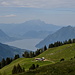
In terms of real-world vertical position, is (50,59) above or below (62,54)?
below

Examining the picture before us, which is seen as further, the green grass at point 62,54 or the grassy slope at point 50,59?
the green grass at point 62,54

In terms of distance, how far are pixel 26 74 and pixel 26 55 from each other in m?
118

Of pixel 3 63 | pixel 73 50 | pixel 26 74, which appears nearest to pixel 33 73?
pixel 26 74

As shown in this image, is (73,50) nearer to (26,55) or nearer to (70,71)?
(26,55)

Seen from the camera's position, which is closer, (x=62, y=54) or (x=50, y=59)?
(x=50, y=59)

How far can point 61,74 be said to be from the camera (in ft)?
105

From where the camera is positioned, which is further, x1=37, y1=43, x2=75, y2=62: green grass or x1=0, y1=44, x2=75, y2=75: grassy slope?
x1=37, y1=43, x2=75, y2=62: green grass

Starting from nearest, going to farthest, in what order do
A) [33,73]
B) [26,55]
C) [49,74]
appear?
1. [49,74]
2. [33,73]
3. [26,55]

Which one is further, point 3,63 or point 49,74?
point 3,63

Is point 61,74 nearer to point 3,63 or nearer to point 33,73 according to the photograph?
point 33,73

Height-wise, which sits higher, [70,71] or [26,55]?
[26,55]

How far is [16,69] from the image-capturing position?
187 feet

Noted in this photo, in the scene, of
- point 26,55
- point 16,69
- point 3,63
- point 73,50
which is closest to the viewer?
point 16,69

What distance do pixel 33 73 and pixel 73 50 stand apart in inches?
3372
